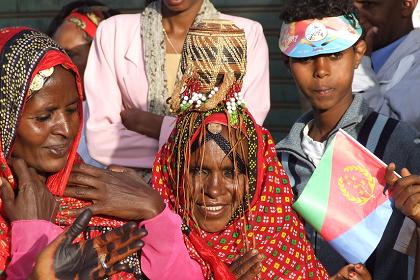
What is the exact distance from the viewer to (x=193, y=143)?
4.42 m

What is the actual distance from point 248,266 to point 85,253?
95 cm

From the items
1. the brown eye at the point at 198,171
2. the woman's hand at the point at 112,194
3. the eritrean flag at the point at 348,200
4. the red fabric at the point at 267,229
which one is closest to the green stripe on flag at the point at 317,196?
the eritrean flag at the point at 348,200

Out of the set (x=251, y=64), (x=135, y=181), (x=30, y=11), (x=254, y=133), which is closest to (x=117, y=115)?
(x=251, y=64)

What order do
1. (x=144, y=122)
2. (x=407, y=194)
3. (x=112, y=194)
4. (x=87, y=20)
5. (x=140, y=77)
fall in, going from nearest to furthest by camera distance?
(x=112, y=194)
(x=407, y=194)
(x=144, y=122)
(x=140, y=77)
(x=87, y=20)

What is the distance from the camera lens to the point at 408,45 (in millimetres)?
5520

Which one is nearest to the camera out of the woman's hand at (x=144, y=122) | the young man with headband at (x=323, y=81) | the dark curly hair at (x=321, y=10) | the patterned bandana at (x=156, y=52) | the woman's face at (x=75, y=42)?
the young man with headband at (x=323, y=81)

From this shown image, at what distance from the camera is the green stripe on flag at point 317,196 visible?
431cm

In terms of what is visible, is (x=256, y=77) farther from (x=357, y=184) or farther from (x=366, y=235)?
(x=366, y=235)

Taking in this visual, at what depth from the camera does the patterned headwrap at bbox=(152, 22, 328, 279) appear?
437 centimetres

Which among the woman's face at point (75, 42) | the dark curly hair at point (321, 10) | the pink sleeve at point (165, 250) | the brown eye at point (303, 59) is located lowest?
the woman's face at point (75, 42)

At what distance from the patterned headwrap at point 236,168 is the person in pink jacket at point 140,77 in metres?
0.81

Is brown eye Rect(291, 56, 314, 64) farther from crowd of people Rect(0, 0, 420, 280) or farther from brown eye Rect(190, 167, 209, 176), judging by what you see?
brown eye Rect(190, 167, 209, 176)

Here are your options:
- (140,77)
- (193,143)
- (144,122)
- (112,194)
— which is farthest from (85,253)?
(140,77)

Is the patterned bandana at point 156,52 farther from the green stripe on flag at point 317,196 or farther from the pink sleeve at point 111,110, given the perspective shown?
the green stripe on flag at point 317,196
